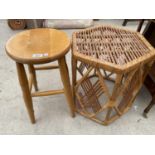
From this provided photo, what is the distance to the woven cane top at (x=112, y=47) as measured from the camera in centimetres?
82

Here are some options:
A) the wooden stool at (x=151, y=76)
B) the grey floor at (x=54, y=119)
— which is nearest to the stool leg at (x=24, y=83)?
the grey floor at (x=54, y=119)

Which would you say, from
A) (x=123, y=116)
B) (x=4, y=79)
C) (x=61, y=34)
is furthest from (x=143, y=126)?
(x=4, y=79)

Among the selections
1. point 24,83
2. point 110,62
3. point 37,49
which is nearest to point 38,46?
point 37,49

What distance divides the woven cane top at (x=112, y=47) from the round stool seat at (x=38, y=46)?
0.09m

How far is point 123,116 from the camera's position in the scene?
47.2 inches

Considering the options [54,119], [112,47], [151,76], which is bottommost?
[54,119]

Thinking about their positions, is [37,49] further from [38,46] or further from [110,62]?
[110,62]

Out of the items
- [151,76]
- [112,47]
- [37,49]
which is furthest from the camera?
[151,76]

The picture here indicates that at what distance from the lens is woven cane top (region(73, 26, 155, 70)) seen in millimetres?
823

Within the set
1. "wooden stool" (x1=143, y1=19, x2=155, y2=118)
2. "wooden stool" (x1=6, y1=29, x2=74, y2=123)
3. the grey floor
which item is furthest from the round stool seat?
"wooden stool" (x1=143, y1=19, x2=155, y2=118)

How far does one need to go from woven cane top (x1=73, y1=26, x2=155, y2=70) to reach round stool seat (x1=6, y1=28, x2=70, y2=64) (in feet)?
0.29

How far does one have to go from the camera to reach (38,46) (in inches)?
32.4

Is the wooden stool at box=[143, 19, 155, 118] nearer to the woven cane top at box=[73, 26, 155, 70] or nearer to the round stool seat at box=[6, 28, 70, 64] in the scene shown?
the woven cane top at box=[73, 26, 155, 70]

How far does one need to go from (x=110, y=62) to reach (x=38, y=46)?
0.35m
